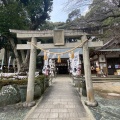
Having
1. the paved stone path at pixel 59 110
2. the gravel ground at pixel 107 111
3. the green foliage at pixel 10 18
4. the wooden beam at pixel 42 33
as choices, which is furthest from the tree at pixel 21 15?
the gravel ground at pixel 107 111

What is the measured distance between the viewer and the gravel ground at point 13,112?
18.1 ft

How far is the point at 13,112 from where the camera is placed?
608cm

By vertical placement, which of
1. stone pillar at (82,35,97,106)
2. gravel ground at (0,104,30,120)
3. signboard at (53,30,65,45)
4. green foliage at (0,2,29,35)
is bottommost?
gravel ground at (0,104,30,120)

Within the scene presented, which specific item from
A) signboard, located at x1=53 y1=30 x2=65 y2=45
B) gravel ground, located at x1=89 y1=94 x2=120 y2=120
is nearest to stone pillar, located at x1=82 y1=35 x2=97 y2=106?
gravel ground, located at x1=89 y1=94 x2=120 y2=120

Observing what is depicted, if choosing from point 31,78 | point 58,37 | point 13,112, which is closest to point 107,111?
point 31,78

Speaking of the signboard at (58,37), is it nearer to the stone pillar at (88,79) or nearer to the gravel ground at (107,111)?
the stone pillar at (88,79)

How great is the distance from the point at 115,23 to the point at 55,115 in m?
4.80

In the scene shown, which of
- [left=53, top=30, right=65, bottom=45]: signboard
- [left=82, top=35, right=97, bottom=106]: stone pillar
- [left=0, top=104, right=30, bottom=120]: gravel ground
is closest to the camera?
[left=0, top=104, right=30, bottom=120]: gravel ground

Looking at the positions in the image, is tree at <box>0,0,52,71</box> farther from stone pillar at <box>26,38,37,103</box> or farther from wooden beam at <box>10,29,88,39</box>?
stone pillar at <box>26,38,37,103</box>

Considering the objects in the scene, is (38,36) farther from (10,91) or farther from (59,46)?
(10,91)

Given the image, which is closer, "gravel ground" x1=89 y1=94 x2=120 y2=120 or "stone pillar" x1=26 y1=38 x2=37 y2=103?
"gravel ground" x1=89 y1=94 x2=120 y2=120

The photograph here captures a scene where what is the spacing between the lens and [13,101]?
7.22 metres

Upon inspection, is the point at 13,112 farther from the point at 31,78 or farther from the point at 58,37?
the point at 58,37

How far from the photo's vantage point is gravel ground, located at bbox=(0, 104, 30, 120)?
5504mm
